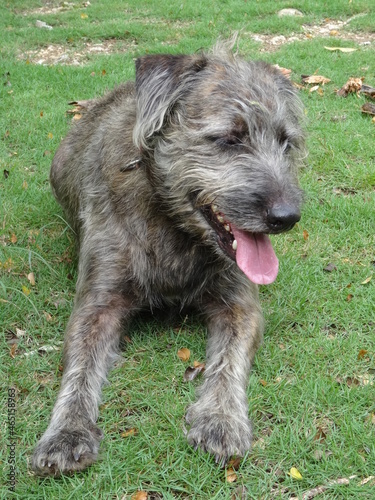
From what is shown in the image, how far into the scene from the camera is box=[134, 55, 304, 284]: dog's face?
3.59 metres

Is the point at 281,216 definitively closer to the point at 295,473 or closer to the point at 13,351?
the point at 295,473

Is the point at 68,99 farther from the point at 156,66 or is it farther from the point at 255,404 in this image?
the point at 255,404

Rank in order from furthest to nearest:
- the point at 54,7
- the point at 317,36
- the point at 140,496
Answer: the point at 54,7, the point at 317,36, the point at 140,496

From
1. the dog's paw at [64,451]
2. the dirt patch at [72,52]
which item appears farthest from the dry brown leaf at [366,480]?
the dirt patch at [72,52]

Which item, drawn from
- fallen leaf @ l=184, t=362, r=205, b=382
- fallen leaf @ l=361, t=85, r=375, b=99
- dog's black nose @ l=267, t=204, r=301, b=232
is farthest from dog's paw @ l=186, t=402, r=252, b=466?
fallen leaf @ l=361, t=85, r=375, b=99

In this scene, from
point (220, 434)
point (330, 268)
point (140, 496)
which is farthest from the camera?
point (330, 268)

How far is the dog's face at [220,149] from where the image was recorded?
3.59 m

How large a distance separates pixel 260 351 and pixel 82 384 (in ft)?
3.90

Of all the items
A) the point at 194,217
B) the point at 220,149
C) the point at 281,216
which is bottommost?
the point at 194,217

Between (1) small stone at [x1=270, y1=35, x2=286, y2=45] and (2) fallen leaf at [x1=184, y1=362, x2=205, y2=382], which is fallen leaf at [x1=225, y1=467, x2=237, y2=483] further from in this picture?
(1) small stone at [x1=270, y1=35, x2=286, y2=45]

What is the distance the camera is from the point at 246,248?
12.0 ft

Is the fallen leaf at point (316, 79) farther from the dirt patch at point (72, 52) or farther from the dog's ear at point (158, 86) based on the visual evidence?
the dog's ear at point (158, 86)

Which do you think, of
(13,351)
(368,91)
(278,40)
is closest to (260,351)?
(13,351)

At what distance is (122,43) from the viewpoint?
35.1ft
